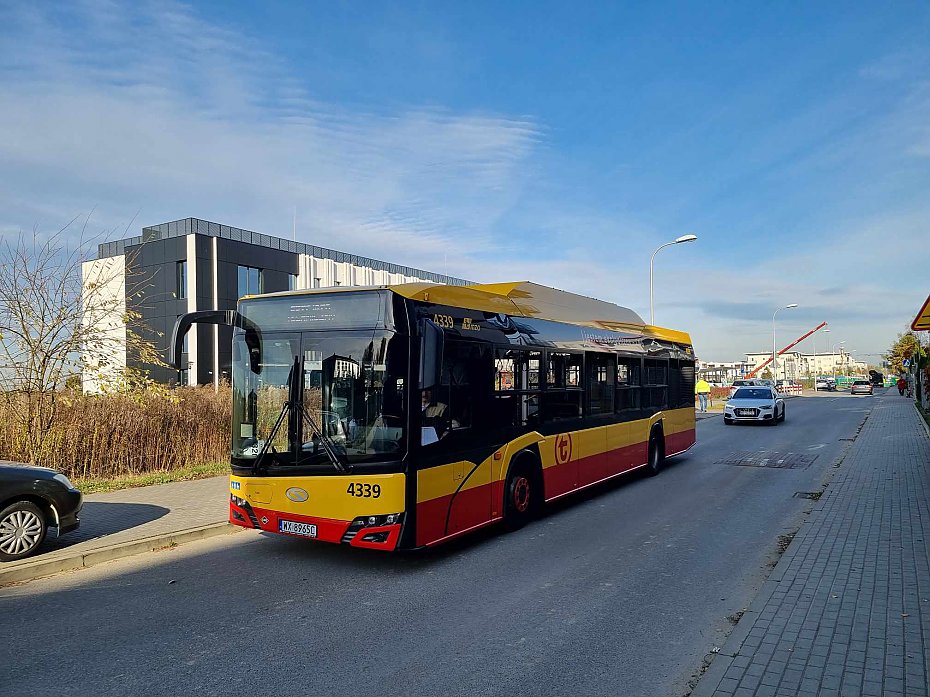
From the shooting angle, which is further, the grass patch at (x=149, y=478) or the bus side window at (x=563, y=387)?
the grass patch at (x=149, y=478)

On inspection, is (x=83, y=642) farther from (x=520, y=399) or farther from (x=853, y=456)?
(x=853, y=456)

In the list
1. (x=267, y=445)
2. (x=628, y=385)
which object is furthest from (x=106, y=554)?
(x=628, y=385)

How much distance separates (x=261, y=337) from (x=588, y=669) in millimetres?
4489

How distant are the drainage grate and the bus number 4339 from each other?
35.3 ft

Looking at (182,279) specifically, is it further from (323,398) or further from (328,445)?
(328,445)

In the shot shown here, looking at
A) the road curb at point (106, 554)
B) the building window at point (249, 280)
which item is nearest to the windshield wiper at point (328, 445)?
the road curb at point (106, 554)

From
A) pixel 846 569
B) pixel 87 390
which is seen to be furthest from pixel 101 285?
pixel 846 569

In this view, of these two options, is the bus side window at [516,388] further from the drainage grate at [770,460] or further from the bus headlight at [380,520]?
the drainage grate at [770,460]

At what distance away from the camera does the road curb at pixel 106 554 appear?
651 centimetres

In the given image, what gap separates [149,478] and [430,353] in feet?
26.1

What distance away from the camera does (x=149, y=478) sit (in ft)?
39.1

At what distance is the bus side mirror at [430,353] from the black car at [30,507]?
4295 mm

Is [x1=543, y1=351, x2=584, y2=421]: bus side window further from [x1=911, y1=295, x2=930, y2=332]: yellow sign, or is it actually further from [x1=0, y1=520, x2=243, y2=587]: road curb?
[x1=911, y1=295, x2=930, y2=332]: yellow sign

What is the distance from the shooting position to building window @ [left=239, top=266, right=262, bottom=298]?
38.7 meters
